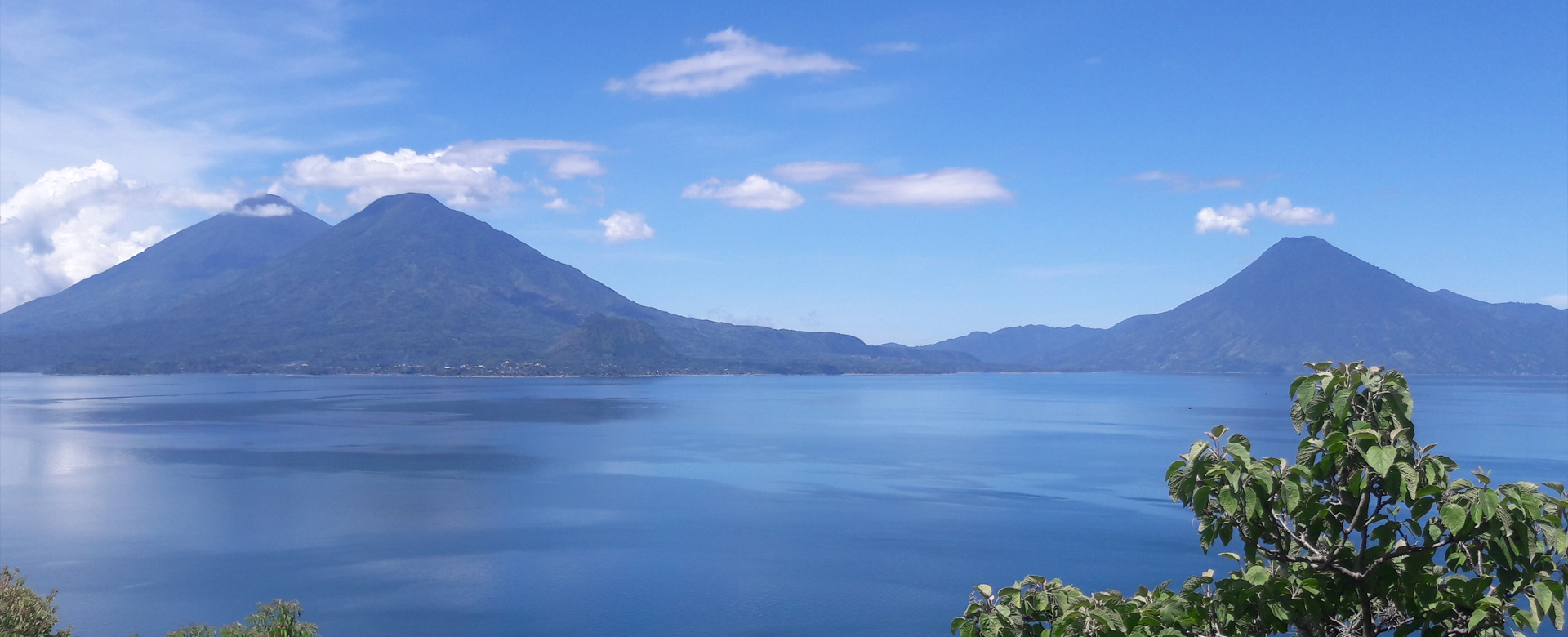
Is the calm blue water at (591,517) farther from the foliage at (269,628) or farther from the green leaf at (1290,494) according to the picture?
the green leaf at (1290,494)

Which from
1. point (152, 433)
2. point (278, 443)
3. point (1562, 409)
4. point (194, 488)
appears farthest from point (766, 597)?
point (1562, 409)

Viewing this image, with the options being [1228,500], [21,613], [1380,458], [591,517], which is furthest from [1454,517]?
[591,517]

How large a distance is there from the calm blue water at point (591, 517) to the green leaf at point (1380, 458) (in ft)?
102

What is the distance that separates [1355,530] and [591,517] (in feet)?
184

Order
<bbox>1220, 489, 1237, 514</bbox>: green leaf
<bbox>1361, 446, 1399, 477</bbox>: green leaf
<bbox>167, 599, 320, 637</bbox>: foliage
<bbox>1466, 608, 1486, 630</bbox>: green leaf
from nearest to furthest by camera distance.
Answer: <bbox>1361, 446, 1399, 477</bbox>: green leaf < <bbox>1466, 608, 1486, 630</bbox>: green leaf < <bbox>1220, 489, 1237, 514</bbox>: green leaf < <bbox>167, 599, 320, 637</bbox>: foliage

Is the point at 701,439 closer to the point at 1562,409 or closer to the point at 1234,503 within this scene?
the point at 1234,503

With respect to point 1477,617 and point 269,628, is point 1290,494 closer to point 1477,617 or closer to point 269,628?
point 1477,617

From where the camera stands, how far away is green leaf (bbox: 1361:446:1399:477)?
6405mm

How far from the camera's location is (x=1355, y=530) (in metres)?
7.41

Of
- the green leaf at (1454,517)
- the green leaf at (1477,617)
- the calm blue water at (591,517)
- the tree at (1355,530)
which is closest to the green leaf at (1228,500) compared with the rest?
the tree at (1355,530)

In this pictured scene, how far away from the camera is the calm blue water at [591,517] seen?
130ft

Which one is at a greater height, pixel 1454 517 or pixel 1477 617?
pixel 1454 517

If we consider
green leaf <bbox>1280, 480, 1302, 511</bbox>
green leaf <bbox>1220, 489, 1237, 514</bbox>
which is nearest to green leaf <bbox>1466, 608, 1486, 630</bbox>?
green leaf <bbox>1280, 480, 1302, 511</bbox>

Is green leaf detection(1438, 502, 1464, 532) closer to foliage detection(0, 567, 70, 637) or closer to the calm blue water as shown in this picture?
foliage detection(0, 567, 70, 637)
